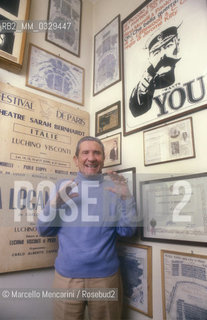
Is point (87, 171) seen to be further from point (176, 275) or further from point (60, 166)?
point (176, 275)

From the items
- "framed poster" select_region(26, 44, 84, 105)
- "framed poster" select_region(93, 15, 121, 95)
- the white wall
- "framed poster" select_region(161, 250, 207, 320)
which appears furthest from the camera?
"framed poster" select_region(93, 15, 121, 95)

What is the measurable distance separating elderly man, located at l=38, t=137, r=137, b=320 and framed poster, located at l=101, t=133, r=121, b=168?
231mm

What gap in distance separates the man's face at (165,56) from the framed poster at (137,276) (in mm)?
941

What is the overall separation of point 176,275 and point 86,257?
392 mm

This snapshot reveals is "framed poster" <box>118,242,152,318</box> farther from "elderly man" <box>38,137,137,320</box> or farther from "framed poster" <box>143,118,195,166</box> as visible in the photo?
"framed poster" <box>143,118,195,166</box>

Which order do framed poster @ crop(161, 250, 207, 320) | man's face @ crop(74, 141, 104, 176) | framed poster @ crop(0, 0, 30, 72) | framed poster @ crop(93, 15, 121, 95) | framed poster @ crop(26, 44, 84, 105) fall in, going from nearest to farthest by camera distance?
framed poster @ crop(161, 250, 207, 320) < man's face @ crop(74, 141, 104, 176) < framed poster @ crop(0, 0, 30, 72) < framed poster @ crop(26, 44, 84, 105) < framed poster @ crop(93, 15, 121, 95)

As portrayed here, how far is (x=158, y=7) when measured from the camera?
4.17ft

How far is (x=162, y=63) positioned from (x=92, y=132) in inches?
25.7

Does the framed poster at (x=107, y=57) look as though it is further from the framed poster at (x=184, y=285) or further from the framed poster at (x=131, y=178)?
the framed poster at (x=184, y=285)

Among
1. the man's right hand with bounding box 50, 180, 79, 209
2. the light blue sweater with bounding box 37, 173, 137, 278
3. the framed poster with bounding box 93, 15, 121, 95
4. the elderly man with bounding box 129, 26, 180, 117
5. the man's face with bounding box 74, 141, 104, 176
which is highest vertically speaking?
the framed poster with bounding box 93, 15, 121, 95

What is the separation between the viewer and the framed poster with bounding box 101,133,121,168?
1.33 metres

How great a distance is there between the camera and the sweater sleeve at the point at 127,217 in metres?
0.96

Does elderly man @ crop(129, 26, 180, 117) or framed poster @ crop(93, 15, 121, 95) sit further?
framed poster @ crop(93, 15, 121, 95)

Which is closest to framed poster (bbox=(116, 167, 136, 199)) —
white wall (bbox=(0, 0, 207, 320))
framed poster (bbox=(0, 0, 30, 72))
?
white wall (bbox=(0, 0, 207, 320))
